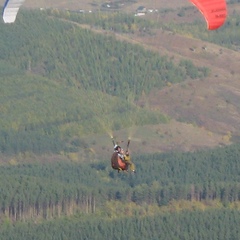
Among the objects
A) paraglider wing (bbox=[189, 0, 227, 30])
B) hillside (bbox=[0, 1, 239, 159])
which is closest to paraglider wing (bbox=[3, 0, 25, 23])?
paraglider wing (bbox=[189, 0, 227, 30])

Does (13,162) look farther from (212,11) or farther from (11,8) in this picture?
(212,11)

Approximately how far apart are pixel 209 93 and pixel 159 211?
171 feet

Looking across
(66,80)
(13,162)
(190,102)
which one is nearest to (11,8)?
(13,162)

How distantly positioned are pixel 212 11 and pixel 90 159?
69517 mm

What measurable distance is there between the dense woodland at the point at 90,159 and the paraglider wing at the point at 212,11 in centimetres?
3631

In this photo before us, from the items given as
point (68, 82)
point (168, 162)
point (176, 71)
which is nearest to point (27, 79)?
point (68, 82)

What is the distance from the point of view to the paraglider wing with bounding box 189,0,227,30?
5834cm

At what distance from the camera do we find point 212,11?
58.6 metres

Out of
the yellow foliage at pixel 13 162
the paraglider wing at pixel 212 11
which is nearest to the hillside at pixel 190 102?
the yellow foliage at pixel 13 162

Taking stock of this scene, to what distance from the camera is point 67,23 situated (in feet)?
581

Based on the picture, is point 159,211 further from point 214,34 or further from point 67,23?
point 214,34

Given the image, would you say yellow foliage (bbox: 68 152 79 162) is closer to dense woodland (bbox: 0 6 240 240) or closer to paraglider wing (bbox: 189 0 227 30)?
dense woodland (bbox: 0 6 240 240)

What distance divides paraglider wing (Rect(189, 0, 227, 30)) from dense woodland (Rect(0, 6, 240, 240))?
36.3 metres

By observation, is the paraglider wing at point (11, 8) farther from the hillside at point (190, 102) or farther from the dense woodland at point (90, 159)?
the hillside at point (190, 102)
